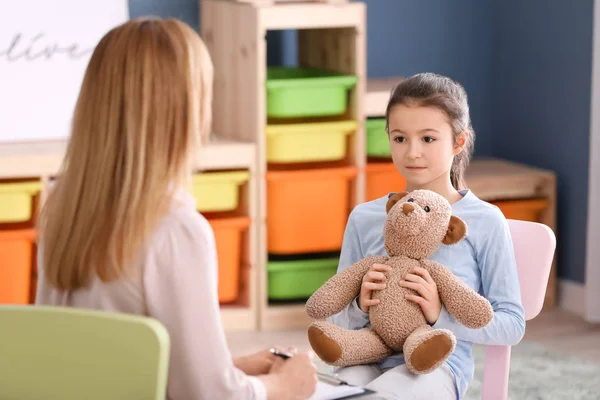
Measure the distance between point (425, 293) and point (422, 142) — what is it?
277mm

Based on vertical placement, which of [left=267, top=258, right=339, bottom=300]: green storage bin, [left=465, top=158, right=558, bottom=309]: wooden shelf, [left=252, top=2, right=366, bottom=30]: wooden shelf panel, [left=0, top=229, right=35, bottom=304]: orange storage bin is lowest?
[left=267, top=258, right=339, bottom=300]: green storage bin

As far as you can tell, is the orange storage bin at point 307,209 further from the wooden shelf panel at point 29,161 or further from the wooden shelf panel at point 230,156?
the wooden shelf panel at point 29,161

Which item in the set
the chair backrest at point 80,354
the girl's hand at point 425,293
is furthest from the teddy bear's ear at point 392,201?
the chair backrest at point 80,354

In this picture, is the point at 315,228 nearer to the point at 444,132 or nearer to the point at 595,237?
the point at 595,237

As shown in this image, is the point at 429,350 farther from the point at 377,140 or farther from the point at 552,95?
the point at 552,95

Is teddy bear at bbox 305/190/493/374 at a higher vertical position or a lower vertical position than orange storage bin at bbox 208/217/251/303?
higher

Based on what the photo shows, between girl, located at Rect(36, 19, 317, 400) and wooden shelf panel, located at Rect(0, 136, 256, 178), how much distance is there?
165 cm

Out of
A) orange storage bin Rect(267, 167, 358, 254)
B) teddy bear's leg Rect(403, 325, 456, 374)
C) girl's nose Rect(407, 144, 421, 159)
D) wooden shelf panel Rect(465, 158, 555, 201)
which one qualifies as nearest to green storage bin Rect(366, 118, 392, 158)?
orange storage bin Rect(267, 167, 358, 254)

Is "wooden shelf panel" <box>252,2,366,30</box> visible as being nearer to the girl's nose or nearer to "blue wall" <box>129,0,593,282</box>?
"blue wall" <box>129,0,593,282</box>

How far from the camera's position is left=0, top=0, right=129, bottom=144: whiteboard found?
3.23 metres

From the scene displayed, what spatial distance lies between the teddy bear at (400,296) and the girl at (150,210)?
0.34 meters

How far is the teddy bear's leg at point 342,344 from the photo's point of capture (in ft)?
5.35

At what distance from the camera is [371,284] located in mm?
1678

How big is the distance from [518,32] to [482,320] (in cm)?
231
